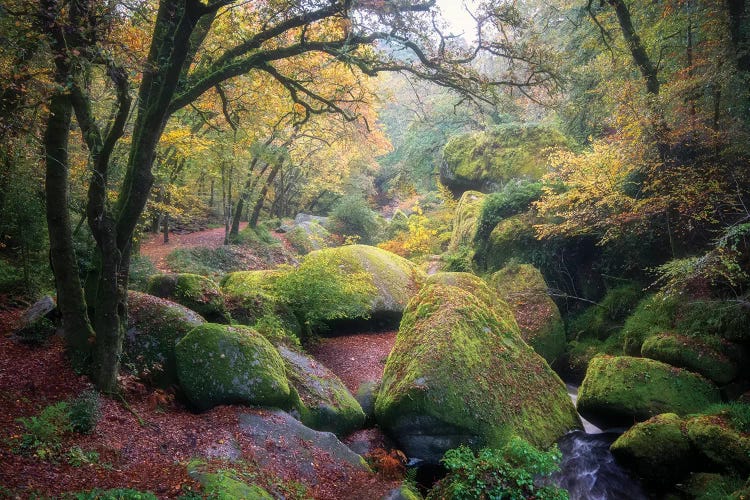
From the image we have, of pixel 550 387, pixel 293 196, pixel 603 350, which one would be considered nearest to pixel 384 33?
pixel 550 387

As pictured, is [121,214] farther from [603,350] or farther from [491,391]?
[603,350]

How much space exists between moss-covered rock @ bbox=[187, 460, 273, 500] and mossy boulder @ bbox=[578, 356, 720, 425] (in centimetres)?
634

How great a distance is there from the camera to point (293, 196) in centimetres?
3181

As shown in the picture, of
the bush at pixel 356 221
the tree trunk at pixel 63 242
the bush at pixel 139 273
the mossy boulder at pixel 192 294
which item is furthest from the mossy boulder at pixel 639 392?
the bush at pixel 356 221

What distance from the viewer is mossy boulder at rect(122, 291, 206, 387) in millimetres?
6652

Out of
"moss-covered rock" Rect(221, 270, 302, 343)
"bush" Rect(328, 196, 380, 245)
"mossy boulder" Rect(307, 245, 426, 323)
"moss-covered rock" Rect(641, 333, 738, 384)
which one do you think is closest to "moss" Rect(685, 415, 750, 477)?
"moss-covered rock" Rect(641, 333, 738, 384)

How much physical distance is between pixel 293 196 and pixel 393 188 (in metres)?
7.56

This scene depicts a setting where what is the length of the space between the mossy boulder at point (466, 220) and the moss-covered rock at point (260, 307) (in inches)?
326

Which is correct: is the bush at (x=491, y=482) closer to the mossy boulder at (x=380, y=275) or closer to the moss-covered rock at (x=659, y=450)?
the moss-covered rock at (x=659, y=450)

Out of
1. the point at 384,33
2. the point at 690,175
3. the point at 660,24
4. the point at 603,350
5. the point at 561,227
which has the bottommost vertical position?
the point at 603,350

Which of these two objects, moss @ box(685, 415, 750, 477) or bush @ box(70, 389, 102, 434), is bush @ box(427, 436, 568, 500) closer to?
moss @ box(685, 415, 750, 477)

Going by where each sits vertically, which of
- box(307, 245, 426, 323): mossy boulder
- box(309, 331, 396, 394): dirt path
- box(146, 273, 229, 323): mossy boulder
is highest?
box(307, 245, 426, 323): mossy boulder

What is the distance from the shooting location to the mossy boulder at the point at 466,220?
54.9 ft

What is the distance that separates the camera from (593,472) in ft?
22.7
